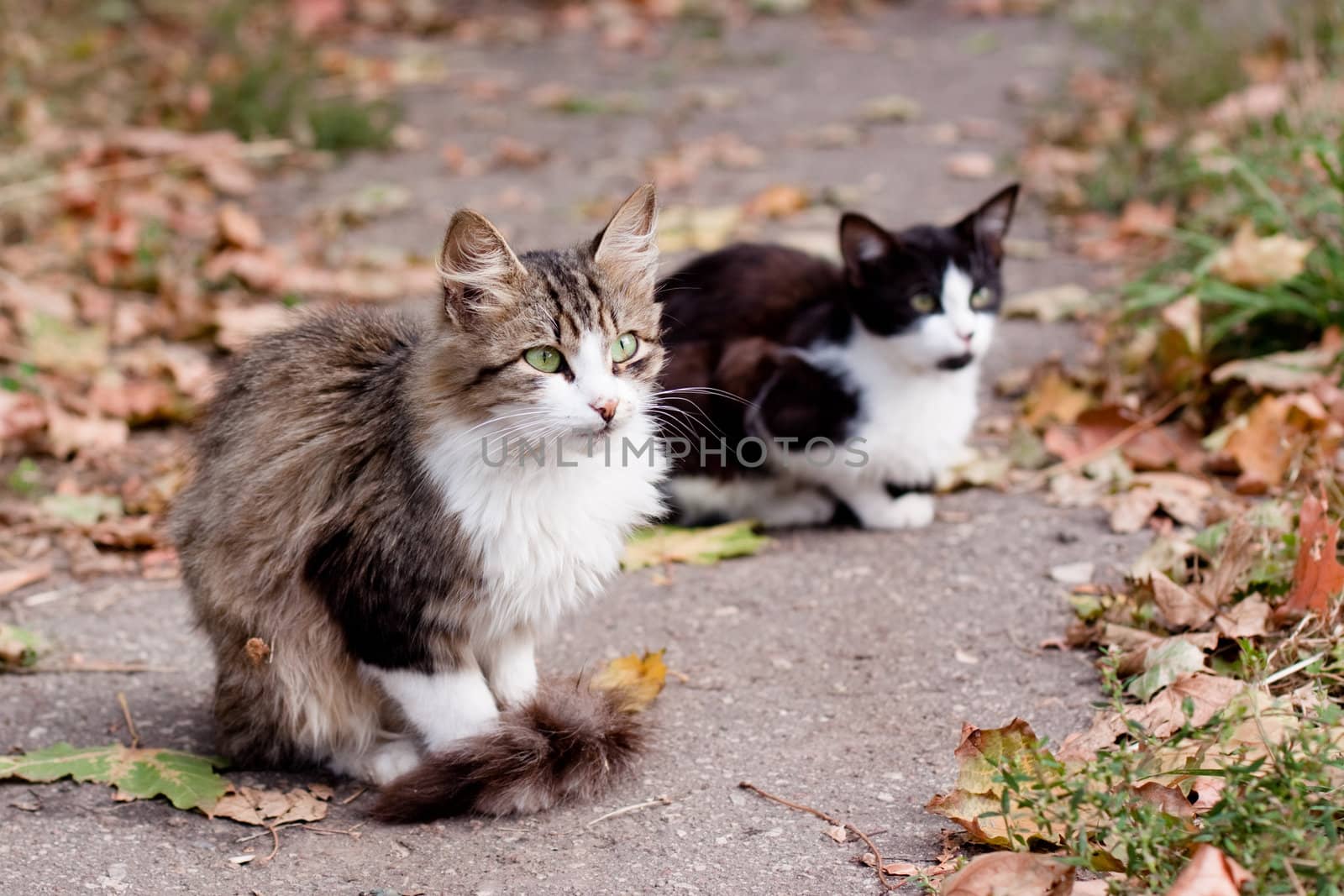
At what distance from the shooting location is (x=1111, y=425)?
15.1 ft

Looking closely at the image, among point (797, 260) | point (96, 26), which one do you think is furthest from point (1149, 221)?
point (96, 26)

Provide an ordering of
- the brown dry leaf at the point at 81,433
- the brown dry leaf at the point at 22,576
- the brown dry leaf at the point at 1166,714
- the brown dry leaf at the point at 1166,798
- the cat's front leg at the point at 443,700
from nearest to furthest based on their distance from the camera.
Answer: the brown dry leaf at the point at 1166,798 < the brown dry leaf at the point at 1166,714 < the cat's front leg at the point at 443,700 < the brown dry leaf at the point at 22,576 < the brown dry leaf at the point at 81,433

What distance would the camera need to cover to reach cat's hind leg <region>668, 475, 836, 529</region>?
4453mm

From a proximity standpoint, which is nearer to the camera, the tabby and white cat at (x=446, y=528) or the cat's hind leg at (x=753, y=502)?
the tabby and white cat at (x=446, y=528)

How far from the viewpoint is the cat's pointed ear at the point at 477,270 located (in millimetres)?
2723

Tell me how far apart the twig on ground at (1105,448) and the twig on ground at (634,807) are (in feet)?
7.05

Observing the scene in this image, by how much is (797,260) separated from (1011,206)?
2.54ft

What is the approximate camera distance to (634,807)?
2818 mm

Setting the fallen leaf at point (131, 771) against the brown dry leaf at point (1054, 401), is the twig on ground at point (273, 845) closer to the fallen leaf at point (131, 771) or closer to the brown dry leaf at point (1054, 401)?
the fallen leaf at point (131, 771)

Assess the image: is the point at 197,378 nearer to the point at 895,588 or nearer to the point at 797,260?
the point at 797,260

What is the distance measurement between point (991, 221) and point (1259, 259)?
109 centimetres

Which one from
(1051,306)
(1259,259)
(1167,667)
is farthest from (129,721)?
(1051,306)

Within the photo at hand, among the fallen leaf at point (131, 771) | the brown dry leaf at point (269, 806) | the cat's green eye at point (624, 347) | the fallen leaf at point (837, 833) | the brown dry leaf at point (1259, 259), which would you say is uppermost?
the cat's green eye at point (624, 347)

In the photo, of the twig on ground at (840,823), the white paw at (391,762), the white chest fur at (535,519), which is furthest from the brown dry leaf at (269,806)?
the twig on ground at (840,823)
